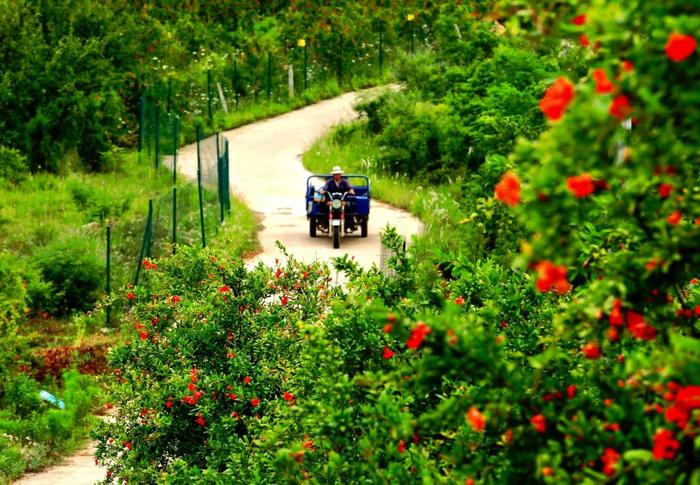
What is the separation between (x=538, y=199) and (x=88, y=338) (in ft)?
47.3

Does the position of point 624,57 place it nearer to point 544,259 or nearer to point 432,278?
point 544,259

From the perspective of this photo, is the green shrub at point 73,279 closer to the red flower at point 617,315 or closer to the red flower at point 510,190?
the red flower at point 617,315

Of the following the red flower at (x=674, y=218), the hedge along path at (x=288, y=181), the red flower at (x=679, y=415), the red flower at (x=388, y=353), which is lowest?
the hedge along path at (x=288, y=181)

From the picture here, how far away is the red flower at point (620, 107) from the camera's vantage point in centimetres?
363

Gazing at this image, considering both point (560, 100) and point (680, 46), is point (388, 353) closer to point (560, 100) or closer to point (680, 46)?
point (560, 100)

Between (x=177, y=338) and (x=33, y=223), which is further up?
(x=177, y=338)

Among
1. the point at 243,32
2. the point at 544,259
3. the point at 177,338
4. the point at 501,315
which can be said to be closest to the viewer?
the point at 544,259

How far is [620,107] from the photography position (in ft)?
11.9

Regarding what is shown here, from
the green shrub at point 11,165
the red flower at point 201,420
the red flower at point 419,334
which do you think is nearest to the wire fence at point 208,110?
the green shrub at point 11,165

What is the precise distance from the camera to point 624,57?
3.82 m

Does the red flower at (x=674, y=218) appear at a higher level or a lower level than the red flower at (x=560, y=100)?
lower

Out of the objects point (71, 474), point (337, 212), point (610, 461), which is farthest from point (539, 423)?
point (337, 212)

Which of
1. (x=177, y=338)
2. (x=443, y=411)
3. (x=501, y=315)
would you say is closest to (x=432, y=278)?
(x=177, y=338)

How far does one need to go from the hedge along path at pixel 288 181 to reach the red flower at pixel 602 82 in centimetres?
1353
